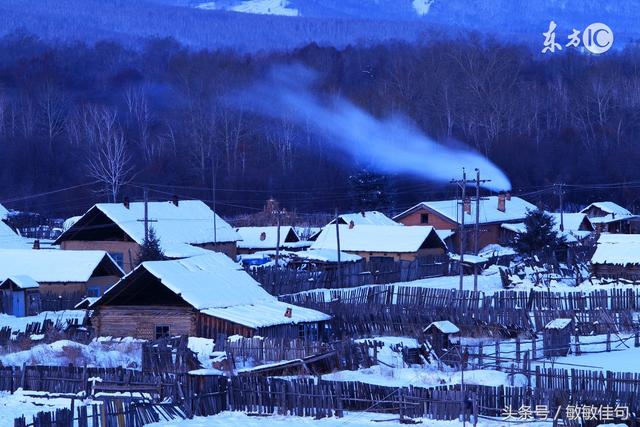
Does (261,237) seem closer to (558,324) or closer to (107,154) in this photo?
(558,324)

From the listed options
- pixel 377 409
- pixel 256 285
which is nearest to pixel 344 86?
pixel 256 285

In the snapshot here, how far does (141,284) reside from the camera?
3391 cm

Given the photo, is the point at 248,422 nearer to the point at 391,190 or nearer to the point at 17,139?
the point at 391,190

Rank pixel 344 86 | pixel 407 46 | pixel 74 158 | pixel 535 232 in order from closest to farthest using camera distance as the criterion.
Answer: pixel 535 232 < pixel 74 158 < pixel 344 86 < pixel 407 46

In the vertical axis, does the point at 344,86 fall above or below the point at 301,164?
above

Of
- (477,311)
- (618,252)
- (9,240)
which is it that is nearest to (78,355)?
(477,311)

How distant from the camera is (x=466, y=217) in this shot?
69.1 m

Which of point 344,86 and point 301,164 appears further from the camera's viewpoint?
point 344,86

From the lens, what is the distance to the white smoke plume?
309 feet

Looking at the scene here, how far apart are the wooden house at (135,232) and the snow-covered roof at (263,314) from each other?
1580 cm

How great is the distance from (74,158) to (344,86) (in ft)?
110

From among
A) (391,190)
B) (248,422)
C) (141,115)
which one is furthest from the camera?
(141,115)

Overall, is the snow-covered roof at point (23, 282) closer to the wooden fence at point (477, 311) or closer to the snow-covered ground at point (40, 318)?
the snow-covered ground at point (40, 318)

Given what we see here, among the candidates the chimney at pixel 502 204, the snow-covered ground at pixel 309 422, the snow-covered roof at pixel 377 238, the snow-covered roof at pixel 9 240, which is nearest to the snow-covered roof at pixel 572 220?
the chimney at pixel 502 204
